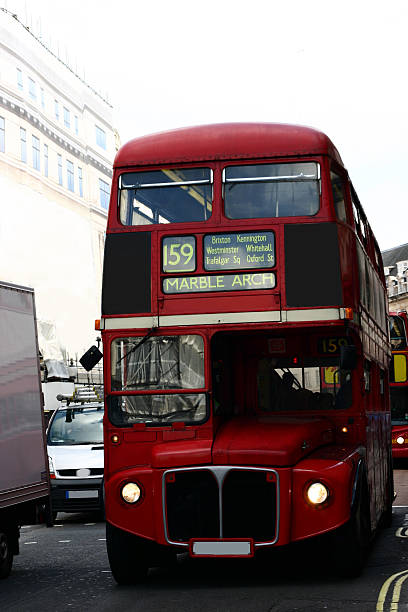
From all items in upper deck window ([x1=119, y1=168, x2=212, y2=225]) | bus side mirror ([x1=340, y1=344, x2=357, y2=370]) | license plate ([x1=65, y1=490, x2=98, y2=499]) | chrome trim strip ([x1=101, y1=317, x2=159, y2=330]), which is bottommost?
license plate ([x1=65, y1=490, x2=98, y2=499])

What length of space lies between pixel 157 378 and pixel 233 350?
1.40 meters

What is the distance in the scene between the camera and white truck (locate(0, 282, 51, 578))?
11516 mm

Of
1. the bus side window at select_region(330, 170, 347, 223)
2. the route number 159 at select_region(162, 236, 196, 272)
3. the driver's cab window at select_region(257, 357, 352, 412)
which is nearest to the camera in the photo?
the route number 159 at select_region(162, 236, 196, 272)

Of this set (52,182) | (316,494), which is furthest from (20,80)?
(316,494)

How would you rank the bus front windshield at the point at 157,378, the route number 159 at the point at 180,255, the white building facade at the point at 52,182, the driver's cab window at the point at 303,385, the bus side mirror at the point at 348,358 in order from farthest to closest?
the white building facade at the point at 52,182 < the driver's cab window at the point at 303,385 < the route number 159 at the point at 180,255 < the bus front windshield at the point at 157,378 < the bus side mirror at the point at 348,358

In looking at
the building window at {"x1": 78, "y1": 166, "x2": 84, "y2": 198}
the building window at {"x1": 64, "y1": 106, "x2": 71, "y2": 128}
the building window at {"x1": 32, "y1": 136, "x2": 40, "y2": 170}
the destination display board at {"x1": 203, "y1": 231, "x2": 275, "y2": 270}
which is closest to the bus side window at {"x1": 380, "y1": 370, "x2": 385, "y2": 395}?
the destination display board at {"x1": 203, "y1": 231, "x2": 275, "y2": 270}

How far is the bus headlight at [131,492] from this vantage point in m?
9.95

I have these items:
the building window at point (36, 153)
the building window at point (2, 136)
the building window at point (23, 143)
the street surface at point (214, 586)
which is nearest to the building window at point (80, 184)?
the building window at point (36, 153)

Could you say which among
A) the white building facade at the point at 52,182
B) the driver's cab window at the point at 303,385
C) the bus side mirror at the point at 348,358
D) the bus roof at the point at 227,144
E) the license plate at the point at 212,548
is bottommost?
the license plate at the point at 212,548

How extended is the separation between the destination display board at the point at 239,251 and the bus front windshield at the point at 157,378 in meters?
0.78

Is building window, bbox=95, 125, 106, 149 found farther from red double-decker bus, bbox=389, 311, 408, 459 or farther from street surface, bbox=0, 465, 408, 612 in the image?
street surface, bbox=0, 465, 408, 612

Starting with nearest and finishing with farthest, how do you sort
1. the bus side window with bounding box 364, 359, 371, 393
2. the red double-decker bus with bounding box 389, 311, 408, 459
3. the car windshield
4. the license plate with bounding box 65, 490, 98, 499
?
the bus side window with bounding box 364, 359, 371, 393
the license plate with bounding box 65, 490, 98, 499
the car windshield
the red double-decker bus with bounding box 389, 311, 408, 459

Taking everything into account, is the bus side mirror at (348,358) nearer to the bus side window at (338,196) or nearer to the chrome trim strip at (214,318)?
the chrome trim strip at (214,318)

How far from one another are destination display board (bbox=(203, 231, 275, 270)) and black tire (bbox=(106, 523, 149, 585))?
8.73ft
